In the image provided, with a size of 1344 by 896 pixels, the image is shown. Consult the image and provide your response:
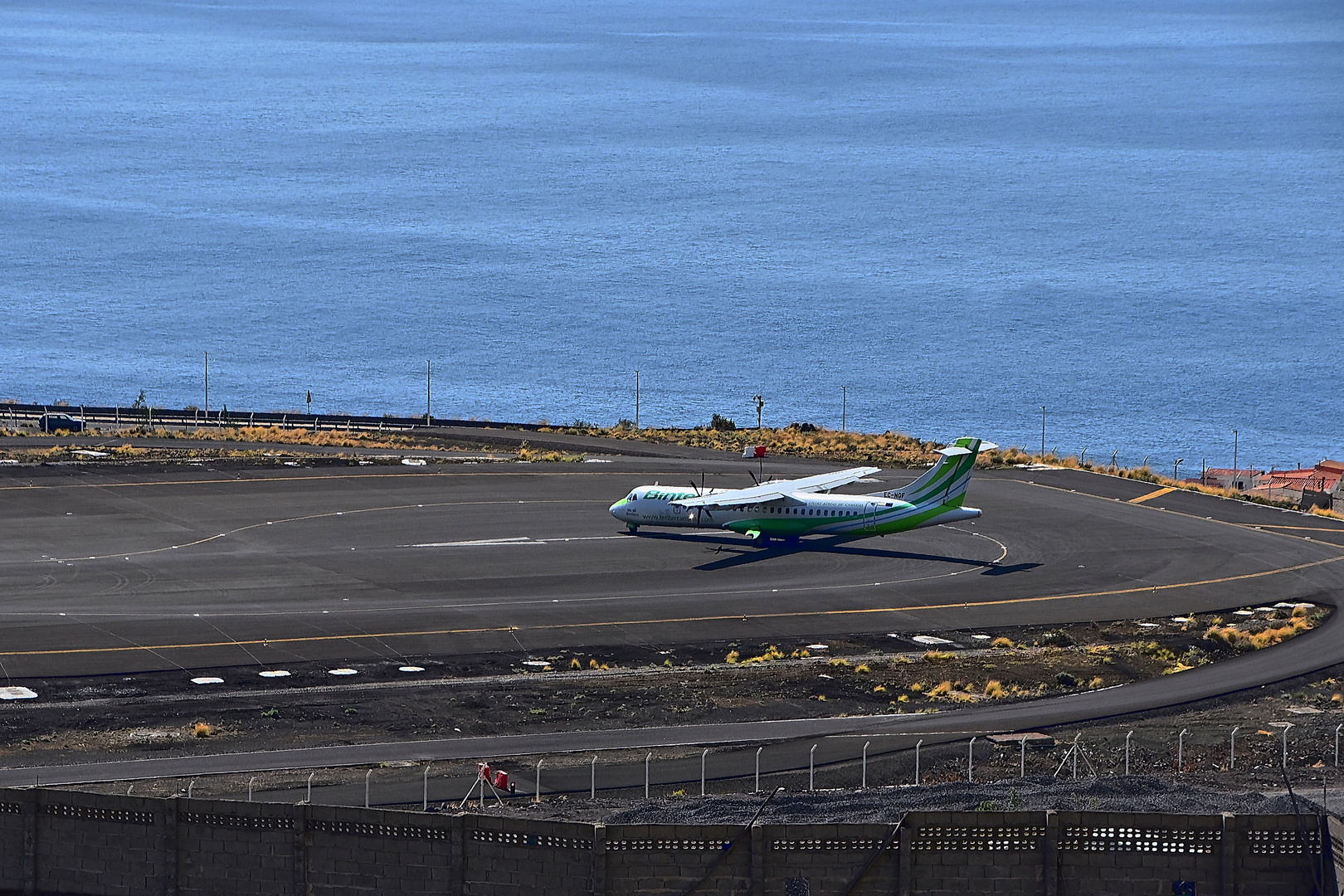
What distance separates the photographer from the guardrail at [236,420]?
130125 mm

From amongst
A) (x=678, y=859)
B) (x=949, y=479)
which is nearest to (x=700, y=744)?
(x=678, y=859)

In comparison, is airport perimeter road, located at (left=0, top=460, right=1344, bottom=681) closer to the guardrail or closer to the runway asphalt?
the runway asphalt

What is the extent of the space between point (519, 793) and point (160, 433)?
88314 millimetres

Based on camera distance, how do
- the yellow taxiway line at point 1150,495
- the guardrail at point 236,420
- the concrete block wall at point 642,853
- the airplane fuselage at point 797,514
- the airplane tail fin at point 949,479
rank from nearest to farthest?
1. the concrete block wall at point 642,853
2. the airplane tail fin at point 949,479
3. the airplane fuselage at point 797,514
4. the yellow taxiway line at point 1150,495
5. the guardrail at point 236,420

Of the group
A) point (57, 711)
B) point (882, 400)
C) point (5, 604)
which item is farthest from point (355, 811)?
point (882, 400)

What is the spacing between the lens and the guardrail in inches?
5123

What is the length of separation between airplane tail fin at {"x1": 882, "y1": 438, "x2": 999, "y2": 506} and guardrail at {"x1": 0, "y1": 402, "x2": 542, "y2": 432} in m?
57.7

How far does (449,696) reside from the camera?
2063 inches

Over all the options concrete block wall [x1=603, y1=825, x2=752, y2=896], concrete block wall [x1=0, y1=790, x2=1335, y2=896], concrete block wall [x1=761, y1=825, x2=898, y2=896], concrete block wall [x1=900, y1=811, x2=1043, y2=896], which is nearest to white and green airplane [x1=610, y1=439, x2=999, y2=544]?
concrete block wall [x1=0, y1=790, x2=1335, y2=896]

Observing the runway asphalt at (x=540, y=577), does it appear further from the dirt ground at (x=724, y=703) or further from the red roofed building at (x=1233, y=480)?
the red roofed building at (x=1233, y=480)

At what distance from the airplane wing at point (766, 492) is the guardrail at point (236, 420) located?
49.8 meters

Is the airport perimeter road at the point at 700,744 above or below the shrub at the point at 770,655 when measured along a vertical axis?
below

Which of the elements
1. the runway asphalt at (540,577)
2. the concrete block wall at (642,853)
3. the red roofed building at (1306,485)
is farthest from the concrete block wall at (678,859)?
the red roofed building at (1306,485)

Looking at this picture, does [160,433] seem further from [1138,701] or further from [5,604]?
[1138,701]
